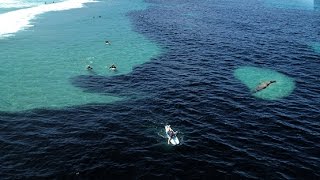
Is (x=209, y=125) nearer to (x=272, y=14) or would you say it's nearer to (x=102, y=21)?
(x=102, y=21)

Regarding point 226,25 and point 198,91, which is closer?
point 198,91

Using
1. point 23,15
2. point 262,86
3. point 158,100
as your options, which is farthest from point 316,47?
point 23,15

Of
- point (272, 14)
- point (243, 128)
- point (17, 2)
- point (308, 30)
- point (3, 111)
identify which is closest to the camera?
point (243, 128)

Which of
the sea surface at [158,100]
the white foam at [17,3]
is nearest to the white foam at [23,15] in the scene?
the sea surface at [158,100]

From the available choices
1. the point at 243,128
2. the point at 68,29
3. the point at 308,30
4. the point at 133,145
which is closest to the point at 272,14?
the point at 308,30

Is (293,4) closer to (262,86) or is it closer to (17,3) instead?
(262,86)
